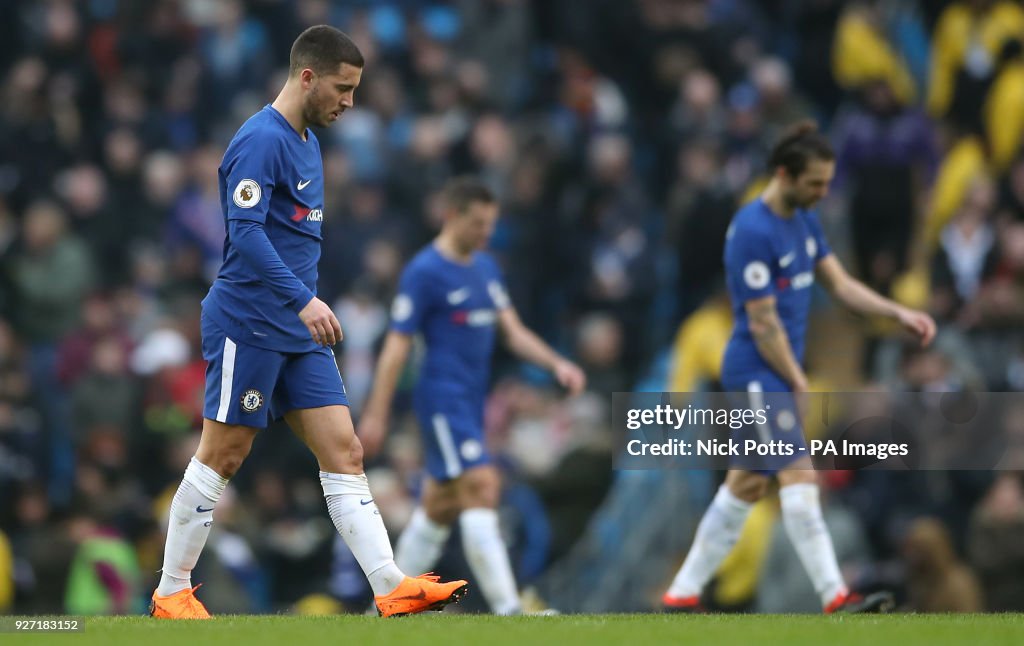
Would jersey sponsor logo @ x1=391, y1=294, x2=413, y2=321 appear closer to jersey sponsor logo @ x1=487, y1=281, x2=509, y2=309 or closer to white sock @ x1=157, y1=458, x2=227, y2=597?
Result: jersey sponsor logo @ x1=487, y1=281, x2=509, y2=309

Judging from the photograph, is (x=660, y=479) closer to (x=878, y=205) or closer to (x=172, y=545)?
(x=878, y=205)

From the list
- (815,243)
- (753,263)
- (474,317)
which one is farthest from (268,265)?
(815,243)

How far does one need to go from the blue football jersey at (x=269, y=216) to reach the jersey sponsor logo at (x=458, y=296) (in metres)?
2.71

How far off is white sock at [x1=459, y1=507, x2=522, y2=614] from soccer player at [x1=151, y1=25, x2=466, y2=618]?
2455 millimetres

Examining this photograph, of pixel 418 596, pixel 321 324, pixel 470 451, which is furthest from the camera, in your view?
pixel 470 451

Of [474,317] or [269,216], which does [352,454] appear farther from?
[474,317]

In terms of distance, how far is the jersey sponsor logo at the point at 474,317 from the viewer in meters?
10.6

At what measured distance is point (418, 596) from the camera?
7.81 metres

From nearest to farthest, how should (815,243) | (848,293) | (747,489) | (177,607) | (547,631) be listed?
(547,631) → (177,607) → (747,489) → (815,243) → (848,293)

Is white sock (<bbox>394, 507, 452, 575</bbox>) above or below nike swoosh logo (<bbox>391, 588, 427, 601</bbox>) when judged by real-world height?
below

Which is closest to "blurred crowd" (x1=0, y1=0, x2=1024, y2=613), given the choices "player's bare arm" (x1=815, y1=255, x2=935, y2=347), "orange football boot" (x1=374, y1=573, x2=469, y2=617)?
"player's bare arm" (x1=815, y1=255, x2=935, y2=347)

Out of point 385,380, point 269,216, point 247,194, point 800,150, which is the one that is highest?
point 800,150

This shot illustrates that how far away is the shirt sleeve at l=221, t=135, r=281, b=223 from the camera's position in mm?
7500

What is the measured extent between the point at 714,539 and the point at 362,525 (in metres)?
2.43
